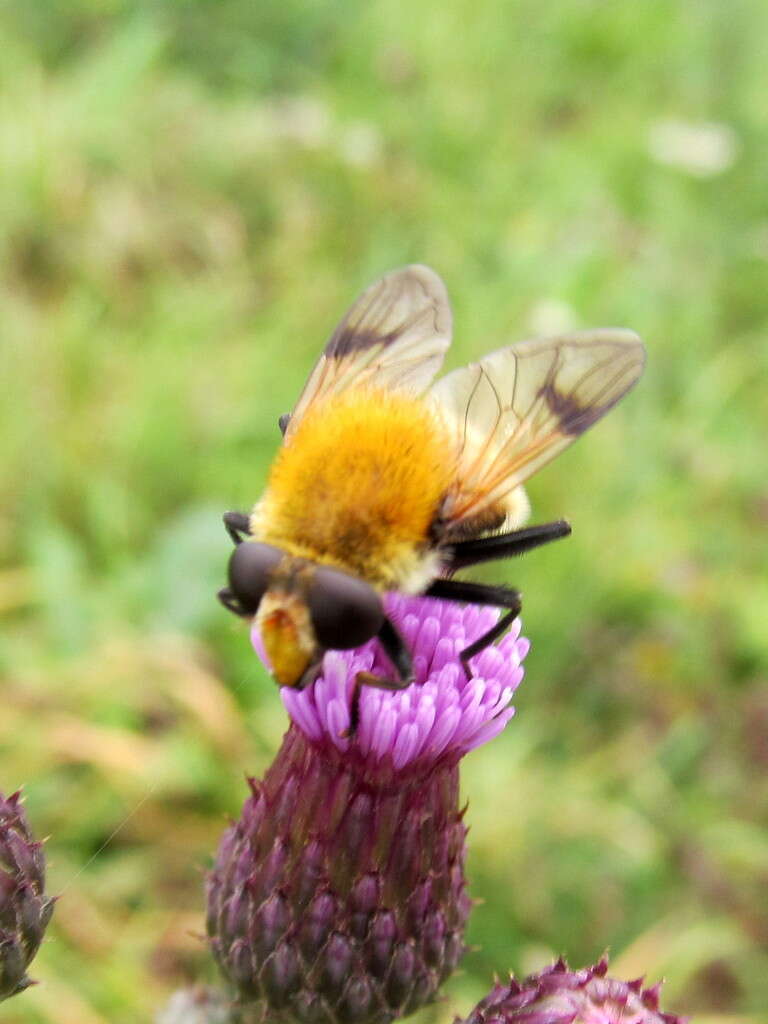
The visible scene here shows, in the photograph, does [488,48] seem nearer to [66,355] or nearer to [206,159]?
[206,159]

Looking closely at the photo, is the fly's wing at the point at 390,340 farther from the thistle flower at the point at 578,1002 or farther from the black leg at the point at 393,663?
the thistle flower at the point at 578,1002

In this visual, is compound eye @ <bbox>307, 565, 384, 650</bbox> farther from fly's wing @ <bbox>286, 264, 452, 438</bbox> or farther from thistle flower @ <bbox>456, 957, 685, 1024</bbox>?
thistle flower @ <bbox>456, 957, 685, 1024</bbox>

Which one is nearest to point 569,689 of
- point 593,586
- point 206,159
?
point 593,586

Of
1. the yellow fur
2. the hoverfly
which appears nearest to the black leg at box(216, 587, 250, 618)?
the hoverfly

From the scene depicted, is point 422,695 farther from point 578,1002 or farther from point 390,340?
point 390,340

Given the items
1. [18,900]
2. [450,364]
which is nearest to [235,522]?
[18,900]

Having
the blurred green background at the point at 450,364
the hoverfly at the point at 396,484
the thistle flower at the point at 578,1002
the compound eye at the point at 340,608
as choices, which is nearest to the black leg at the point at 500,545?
the hoverfly at the point at 396,484
